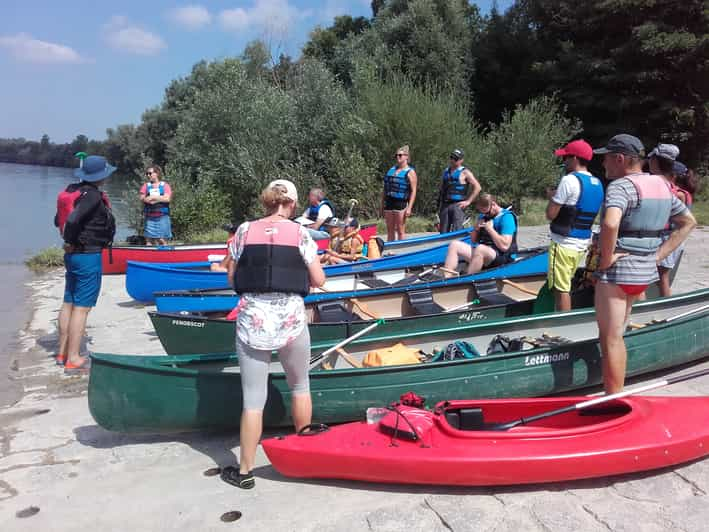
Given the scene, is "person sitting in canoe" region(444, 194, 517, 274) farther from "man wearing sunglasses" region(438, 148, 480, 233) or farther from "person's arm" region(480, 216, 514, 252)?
"man wearing sunglasses" region(438, 148, 480, 233)

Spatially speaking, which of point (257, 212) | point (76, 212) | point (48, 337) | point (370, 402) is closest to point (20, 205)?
point (257, 212)

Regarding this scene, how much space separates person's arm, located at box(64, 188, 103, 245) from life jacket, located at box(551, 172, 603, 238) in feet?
12.2

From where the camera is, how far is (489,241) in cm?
671

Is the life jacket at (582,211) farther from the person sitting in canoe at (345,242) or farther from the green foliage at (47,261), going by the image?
the green foliage at (47,261)

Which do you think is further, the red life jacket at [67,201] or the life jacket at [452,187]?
the life jacket at [452,187]

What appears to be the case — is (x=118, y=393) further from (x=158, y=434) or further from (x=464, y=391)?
(x=464, y=391)

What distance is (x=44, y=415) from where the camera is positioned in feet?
15.7

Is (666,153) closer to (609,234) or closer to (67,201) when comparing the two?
(609,234)

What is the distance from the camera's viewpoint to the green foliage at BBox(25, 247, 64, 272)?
1212 cm

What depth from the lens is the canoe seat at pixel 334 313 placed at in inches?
223

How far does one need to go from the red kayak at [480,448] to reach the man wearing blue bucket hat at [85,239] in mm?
2699

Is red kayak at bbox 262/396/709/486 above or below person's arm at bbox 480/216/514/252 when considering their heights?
below

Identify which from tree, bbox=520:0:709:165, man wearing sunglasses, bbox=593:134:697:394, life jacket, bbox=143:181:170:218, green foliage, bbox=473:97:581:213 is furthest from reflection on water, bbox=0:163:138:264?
tree, bbox=520:0:709:165

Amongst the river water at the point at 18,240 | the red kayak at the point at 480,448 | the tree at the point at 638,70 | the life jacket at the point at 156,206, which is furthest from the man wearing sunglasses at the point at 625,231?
the tree at the point at 638,70
